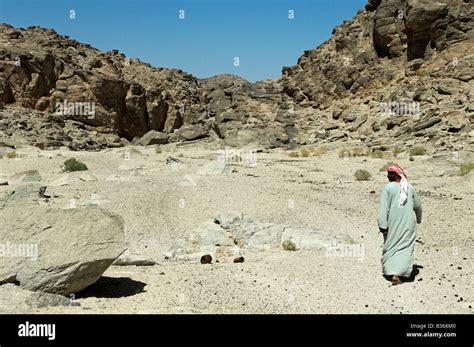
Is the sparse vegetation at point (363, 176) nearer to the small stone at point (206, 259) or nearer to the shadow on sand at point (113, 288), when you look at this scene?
the small stone at point (206, 259)

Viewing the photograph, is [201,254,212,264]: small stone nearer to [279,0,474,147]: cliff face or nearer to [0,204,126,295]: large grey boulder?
[0,204,126,295]: large grey boulder

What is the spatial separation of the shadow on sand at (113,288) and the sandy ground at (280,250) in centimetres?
1

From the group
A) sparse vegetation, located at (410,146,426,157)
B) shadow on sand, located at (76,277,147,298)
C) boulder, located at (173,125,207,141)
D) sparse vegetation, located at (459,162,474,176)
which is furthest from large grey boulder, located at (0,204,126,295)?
boulder, located at (173,125,207,141)

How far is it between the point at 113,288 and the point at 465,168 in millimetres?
11597

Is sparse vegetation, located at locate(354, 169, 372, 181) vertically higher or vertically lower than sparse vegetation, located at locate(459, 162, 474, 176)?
lower

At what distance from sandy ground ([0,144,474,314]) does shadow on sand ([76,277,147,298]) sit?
0.04 feet

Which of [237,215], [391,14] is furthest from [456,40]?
[237,215]

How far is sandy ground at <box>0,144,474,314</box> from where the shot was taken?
16.8 ft

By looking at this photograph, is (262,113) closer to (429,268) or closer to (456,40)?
(456,40)

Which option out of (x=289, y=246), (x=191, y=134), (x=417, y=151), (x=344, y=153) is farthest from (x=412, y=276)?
(x=191, y=134)

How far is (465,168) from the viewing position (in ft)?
46.6

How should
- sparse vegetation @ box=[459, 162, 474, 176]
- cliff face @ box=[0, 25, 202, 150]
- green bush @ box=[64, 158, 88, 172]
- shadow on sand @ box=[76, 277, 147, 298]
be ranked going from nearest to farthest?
shadow on sand @ box=[76, 277, 147, 298], sparse vegetation @ box=[459, 162, 474, 176], green bush @ box=[64, 158, 88, 172], cliff face @ box=[0, 25, 202, 150]

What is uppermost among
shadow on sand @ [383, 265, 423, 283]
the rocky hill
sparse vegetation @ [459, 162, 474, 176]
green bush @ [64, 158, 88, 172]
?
the rocky hill

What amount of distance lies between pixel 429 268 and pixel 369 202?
15.0 feet
